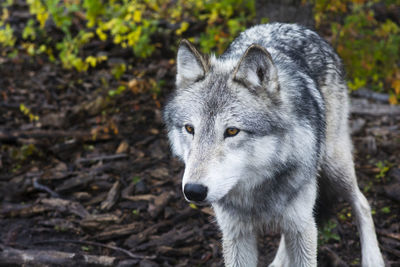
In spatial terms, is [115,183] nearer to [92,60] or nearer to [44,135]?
[44,135]

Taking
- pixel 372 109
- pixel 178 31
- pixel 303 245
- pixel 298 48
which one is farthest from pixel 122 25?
pixel 303 245

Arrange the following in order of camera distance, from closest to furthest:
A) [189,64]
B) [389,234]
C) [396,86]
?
[189,64], [389,234], [396,86]

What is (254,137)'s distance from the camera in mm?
2883

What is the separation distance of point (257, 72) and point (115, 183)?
286 cm

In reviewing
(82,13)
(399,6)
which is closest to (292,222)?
(399,6)

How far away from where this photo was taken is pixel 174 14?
780 centimetres

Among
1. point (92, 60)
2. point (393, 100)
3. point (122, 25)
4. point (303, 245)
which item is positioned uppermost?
point (122, 25)

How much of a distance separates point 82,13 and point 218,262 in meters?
6.07

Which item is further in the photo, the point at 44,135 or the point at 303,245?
the point at 44,135

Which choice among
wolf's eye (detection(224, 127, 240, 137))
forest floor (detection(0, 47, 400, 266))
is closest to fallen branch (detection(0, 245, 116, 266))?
forest floor (detection(0, 47, 400, 266))

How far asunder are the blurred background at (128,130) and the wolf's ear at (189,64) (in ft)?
5.61

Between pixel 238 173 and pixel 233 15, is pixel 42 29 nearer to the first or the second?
pixel 233 15

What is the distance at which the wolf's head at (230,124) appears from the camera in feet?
8.93

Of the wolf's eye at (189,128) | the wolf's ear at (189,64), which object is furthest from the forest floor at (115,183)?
the wolf's ear at (189,64)
